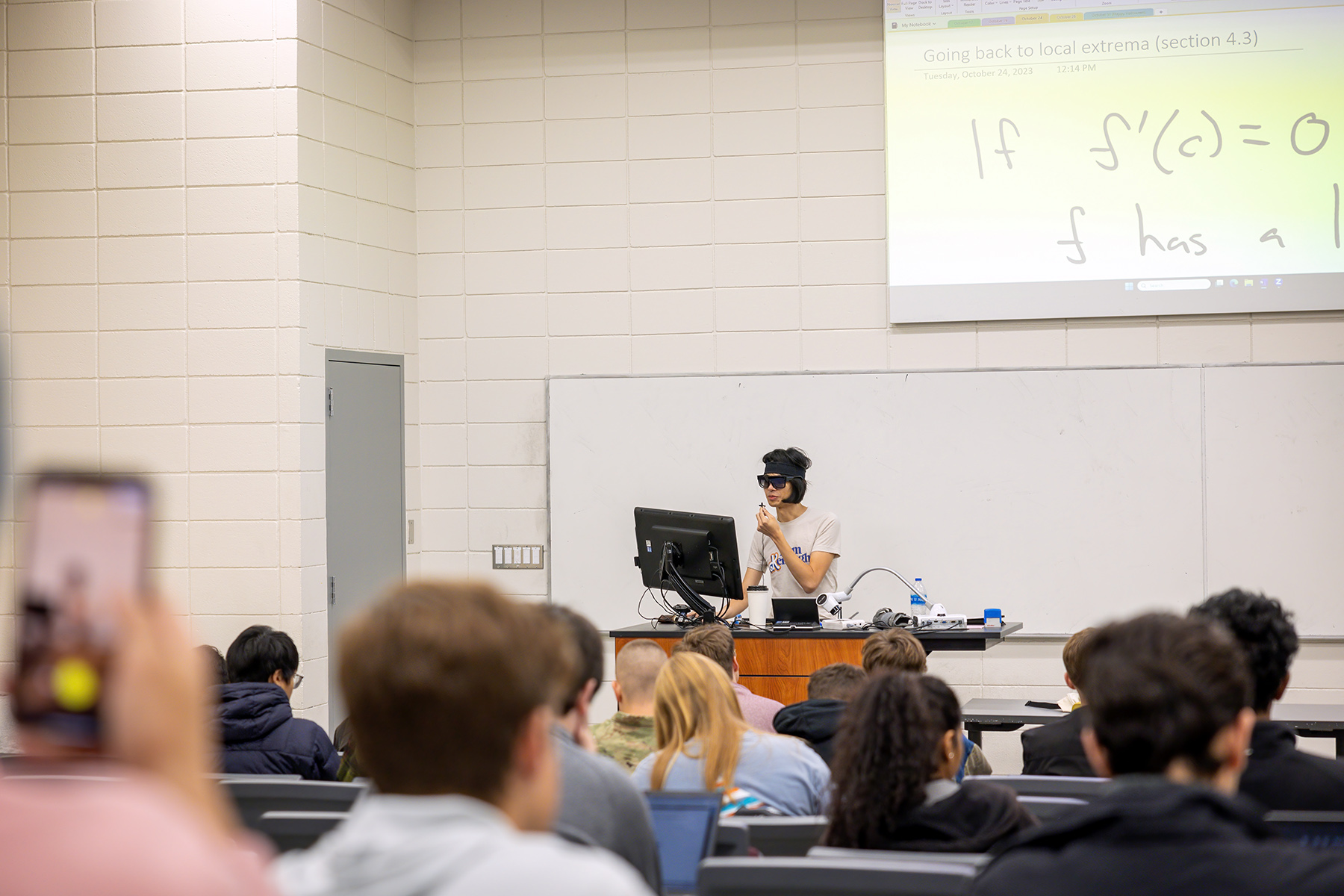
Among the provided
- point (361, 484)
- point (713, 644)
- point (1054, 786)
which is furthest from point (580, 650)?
point (361, 484)

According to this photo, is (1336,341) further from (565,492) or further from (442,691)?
(442,691)

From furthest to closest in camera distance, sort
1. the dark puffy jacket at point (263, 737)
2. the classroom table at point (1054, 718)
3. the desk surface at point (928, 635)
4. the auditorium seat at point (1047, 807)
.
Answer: the desk surface at point (928, 635)
the classroom table at point (1054, 718)
the dark puffy jacket at point (263, 737)
the auditorium seat at point (1047, 807)

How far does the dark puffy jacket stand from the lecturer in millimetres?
2222

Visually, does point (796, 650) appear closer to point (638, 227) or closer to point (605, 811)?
point (638, 227)

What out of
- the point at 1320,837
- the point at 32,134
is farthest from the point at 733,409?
the point at 1320,837

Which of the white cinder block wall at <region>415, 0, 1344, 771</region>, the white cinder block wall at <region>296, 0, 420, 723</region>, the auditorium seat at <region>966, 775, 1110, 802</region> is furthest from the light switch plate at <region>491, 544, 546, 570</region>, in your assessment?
the auditorium seat at <region>966, 775, 1110, 802</region>

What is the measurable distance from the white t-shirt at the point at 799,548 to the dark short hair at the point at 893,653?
182 cm

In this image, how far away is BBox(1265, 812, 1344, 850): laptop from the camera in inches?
75.9

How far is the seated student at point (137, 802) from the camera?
1.84 ft

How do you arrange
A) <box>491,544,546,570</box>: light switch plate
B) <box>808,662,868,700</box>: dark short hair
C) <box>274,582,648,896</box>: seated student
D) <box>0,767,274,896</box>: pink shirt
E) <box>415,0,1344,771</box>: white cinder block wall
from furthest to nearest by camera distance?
<box>491,544,546,570</box>: light switch plate < <box>415,0,1344,771</box>: white cinder block wall < <box>808,662,868,700</box>: dark short hair < <box>274,582,648,896</box>: seated student < <box>0,767,274,896</box>: pink shirt

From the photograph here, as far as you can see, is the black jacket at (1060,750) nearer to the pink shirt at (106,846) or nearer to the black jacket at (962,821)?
the black jacket at (962,821)

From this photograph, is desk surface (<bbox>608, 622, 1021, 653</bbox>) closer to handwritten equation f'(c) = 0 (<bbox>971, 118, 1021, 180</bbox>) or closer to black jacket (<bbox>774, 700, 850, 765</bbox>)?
black jacket (<bbox>774, 700, 850, 765</bbox>)

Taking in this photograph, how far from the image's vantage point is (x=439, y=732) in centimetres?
94

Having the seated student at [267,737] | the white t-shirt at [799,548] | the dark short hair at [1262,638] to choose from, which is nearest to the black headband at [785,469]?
the white t-shirt at [799,548]
